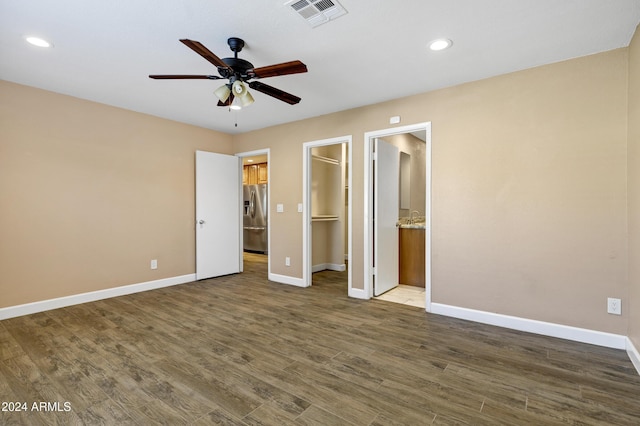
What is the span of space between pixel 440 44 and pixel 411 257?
298 centimetres

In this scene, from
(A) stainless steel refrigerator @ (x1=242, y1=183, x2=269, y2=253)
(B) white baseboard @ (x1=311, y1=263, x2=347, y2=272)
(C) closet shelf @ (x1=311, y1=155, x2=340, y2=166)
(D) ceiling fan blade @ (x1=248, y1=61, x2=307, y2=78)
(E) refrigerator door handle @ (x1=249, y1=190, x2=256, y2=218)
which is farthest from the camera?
(E) refrigerator door handle @ (x1=249, y1=190, x2=256, y2=218)

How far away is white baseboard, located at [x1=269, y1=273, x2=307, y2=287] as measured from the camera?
4586mm

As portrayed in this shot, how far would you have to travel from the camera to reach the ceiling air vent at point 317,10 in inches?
77.3

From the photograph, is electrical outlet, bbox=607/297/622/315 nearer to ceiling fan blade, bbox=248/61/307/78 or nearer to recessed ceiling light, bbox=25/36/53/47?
ceiling fan blade, bbox=248/61/307/78

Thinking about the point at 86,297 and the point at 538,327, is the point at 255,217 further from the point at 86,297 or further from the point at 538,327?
the point at 538,327

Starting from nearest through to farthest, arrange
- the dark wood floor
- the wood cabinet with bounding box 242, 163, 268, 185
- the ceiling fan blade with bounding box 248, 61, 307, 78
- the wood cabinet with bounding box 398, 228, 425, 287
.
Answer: the dark wood floor < the ceiling fan blade with bounding box 248, 61, 307, 78 < the wood cabinet with bounding box 398, 228, 425, 287 < the wood cabinet with bounding box 242, 163, 268, 185

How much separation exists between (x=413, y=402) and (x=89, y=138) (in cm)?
446

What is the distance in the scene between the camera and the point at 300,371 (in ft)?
7.10

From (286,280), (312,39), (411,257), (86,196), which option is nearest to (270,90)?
(312,39)

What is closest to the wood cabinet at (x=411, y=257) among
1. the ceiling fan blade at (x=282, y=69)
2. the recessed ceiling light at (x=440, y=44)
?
the recessed ceiling light at (x=440, y=44)

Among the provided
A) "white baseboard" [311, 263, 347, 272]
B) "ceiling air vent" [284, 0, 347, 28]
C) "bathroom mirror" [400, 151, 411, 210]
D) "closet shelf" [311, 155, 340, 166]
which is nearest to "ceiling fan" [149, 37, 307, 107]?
"ceiling air vent" [284, 0, 347, 28]

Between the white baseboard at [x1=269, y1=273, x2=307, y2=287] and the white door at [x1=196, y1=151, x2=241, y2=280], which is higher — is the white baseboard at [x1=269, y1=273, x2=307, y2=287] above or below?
below

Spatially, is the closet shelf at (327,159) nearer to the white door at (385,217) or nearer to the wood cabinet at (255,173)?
the white door at (385,217)

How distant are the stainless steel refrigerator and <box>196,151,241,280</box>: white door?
217 cm
